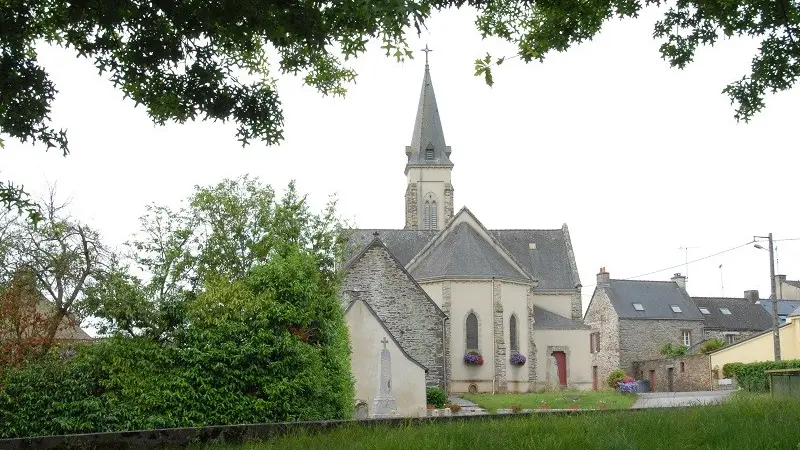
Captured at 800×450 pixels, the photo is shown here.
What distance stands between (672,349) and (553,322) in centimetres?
1100

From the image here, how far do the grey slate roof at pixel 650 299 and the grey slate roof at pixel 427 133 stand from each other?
16687mm

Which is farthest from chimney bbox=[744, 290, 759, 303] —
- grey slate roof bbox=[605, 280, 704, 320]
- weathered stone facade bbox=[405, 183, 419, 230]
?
weathered stone facade bbox=[405, 183, 419, 230]

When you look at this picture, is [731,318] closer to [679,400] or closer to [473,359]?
[473,359]

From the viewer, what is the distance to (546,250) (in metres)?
51.9

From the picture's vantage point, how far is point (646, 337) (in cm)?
5516

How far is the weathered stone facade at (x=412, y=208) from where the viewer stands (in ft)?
208

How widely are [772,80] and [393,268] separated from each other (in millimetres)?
26263

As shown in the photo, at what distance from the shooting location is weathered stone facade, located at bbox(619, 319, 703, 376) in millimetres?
54562

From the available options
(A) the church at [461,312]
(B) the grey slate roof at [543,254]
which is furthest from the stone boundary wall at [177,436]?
(B) the grey slate roof at [543,254]

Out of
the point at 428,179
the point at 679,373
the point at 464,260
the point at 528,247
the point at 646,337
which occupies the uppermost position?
the point at 428,179

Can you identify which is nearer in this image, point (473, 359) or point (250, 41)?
point (250, 41)

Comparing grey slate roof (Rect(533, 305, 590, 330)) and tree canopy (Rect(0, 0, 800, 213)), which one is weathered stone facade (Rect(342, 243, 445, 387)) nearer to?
grey slate roof (Rect(533, 305, 590, 330))

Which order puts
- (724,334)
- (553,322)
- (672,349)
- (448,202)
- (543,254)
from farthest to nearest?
(448,202)
(724,334)
(672,349)
(543,254)
(553,322)

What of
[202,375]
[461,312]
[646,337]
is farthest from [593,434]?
[646,337]
